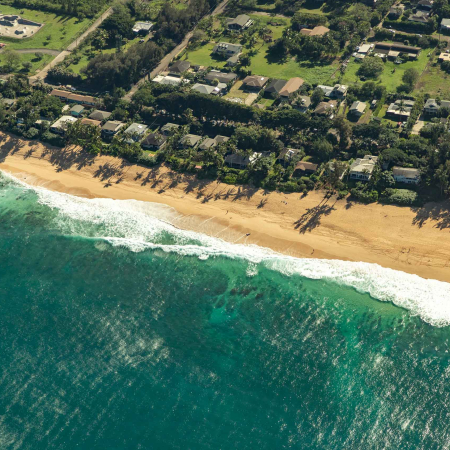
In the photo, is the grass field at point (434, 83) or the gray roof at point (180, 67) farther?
the gray roof at point (180, 67)

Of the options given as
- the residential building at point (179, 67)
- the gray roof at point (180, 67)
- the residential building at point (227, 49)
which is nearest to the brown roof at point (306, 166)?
the residential building at point (179, 67)

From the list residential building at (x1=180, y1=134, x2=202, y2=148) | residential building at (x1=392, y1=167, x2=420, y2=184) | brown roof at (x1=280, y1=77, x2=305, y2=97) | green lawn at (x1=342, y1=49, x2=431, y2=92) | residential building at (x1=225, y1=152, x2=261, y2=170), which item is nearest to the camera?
residential building at (x1=392, y1=167, x2=420, y2=184)

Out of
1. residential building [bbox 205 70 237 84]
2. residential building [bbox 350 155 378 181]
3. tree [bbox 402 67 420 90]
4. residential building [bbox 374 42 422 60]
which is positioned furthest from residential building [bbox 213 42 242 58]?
residential building [bbox 350 155 378 181]

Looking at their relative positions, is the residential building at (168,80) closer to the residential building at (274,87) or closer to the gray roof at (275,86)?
the residential building at (274,87)

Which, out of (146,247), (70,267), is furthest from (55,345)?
(146,247)

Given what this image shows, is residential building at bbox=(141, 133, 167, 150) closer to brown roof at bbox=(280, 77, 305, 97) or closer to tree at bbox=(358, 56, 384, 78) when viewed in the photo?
brown roof at bbox=(280, 77, 305, 97)

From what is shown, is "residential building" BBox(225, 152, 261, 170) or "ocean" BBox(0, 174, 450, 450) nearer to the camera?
"ocean" BBox(0, 174, 450, 450)
